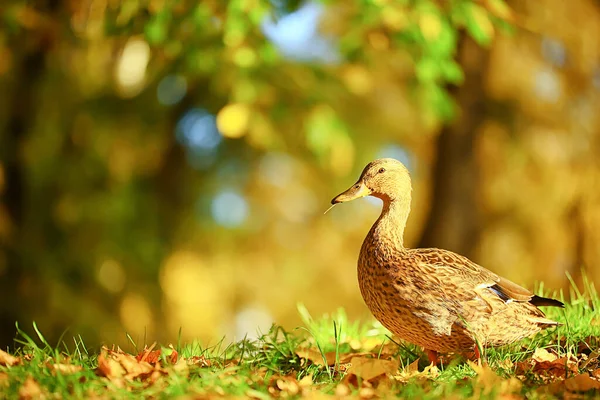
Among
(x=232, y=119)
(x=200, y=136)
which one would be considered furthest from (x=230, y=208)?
(x=232, y=119)

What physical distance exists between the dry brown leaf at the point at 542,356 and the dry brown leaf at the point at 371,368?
32.5 inches

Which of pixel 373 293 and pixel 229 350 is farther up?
pixel 373 293

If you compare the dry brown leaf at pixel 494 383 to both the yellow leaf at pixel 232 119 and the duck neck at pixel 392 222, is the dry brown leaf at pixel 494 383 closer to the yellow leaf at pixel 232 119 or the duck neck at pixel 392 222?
the duck neck at pixel 392 222

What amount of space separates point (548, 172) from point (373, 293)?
28.2 ft

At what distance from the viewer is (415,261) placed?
3969mm

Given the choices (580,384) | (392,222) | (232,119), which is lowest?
(580,384)

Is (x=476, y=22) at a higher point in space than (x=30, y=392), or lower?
higher

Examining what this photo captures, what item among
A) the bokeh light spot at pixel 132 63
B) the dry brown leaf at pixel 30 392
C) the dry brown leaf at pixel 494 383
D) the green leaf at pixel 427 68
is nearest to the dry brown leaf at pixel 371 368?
the dry brown leaf at pixel 494 383

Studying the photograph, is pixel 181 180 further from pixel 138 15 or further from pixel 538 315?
pixel 538 315

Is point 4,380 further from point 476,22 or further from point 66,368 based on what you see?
point 476,22

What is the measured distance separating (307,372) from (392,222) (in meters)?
0.94

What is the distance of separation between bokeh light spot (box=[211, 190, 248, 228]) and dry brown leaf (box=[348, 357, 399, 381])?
28.8ft

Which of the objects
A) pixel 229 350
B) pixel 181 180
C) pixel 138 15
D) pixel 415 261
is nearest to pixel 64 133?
pixel 181 180

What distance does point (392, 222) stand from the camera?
4195 mm
